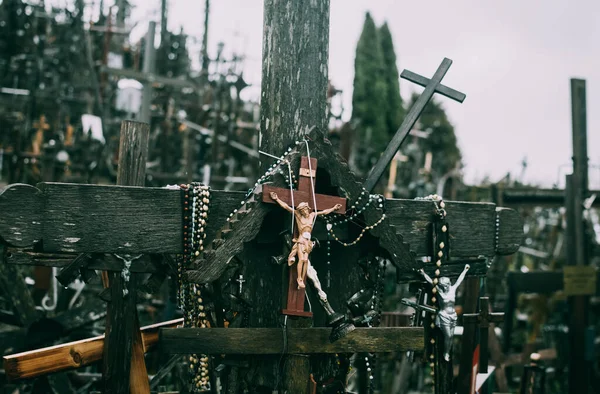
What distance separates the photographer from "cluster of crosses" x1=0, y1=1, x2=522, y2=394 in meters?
4.29

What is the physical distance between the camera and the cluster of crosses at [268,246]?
4289mm

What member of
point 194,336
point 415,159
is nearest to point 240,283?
point 194,336

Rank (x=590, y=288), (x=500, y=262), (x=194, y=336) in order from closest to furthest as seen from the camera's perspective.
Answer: (x=194, y=336) → (x=590, y=288) → (x=500, y=262)

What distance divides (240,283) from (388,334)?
0.99 metres

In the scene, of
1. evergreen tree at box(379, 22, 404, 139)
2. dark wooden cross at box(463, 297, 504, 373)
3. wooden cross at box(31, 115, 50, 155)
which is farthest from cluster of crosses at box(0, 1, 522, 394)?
evergreen tree at box(379, 22, 404, 139)

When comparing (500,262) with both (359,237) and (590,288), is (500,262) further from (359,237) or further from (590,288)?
(359,237)

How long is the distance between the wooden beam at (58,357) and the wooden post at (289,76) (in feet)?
4.16

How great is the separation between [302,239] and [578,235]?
23.1 ft

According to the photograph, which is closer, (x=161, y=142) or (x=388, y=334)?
(x=388, y=334)

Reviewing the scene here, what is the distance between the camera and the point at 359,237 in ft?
15.9

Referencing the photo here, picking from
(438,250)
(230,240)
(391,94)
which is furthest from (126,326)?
(391,94)

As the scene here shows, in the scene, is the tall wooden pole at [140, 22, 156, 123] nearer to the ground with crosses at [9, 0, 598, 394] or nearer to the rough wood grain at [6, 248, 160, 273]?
the ground with crosses at [9, 0, 598, 394]

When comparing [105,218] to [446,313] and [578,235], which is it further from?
[578,235]

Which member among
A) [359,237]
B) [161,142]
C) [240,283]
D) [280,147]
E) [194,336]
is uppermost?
[161,142]
